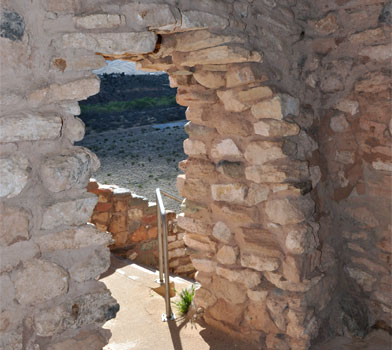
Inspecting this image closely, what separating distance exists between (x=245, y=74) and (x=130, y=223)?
3.18 meters

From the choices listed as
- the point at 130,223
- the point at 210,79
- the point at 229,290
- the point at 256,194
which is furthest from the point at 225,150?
Result: the point at 130,223

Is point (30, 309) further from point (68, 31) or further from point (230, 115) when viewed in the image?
point (230, 115)

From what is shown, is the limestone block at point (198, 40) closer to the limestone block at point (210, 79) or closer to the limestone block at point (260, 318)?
the limestone block at point (210, 79)

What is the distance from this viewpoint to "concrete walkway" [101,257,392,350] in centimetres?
297

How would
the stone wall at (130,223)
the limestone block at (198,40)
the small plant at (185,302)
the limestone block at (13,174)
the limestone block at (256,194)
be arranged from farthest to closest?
the stone wall at (130,223) < the small plant at (185,302) < the limestone block at (256,194) < the limestone block at (198,40) < the limestone block at (13,174)

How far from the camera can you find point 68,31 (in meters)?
1.89

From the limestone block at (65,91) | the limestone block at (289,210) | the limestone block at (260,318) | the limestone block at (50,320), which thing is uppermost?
the limestone block at (65,91)

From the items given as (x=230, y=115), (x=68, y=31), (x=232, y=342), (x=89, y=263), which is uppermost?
(x=68, y=31)

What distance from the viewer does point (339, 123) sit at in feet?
9.81

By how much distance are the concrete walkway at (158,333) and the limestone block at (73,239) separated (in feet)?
4.73

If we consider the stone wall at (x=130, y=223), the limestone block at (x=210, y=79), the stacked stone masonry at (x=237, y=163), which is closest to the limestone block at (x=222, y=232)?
the stacked stone masonry at (x=237, y=163)

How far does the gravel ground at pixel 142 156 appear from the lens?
9.49 metres

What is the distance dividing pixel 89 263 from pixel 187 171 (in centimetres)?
130

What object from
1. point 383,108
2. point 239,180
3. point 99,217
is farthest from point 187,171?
point 99,217
